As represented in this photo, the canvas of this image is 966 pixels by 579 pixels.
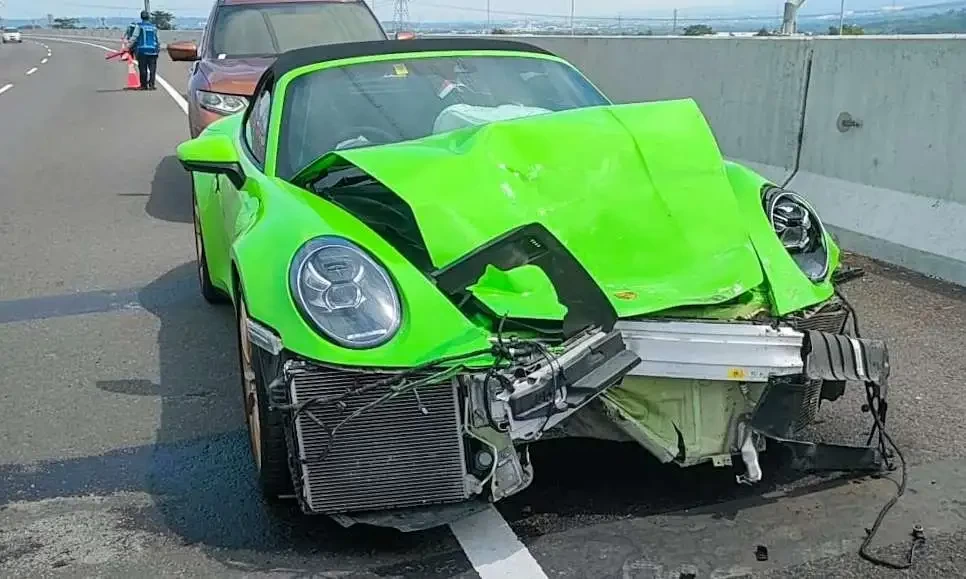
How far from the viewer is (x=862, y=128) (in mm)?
7102

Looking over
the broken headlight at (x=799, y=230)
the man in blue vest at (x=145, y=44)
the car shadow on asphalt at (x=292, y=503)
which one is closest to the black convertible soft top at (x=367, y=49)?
the car shadow on asphalt at (x=292, y=503)

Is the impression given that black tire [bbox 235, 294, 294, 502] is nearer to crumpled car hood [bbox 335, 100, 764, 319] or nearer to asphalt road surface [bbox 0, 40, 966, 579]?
asphalt road surface [bbox 0, 40, 966, 579]

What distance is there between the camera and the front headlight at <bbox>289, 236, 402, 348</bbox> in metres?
3.18

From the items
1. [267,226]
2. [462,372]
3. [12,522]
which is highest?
[267,226]

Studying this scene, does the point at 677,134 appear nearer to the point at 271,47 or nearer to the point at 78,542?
the point at 78,542

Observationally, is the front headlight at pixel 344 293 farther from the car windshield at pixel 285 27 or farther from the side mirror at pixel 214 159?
the car windshield at pixel 285 27

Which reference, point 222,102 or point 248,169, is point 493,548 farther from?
point 222,102

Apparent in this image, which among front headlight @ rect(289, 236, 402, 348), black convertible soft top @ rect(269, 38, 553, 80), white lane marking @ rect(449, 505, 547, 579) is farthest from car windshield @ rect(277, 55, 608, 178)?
white lane marking @ rect(449, 505, 547, 579)

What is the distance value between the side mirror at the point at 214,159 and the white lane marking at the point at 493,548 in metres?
1.85

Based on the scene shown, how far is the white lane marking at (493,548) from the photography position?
10.5 ft

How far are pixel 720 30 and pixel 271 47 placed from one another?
403cm

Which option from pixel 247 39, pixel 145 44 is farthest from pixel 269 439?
pixel 145 44

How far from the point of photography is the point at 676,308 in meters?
3.27

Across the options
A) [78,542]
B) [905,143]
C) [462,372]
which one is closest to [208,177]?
[78,542]
